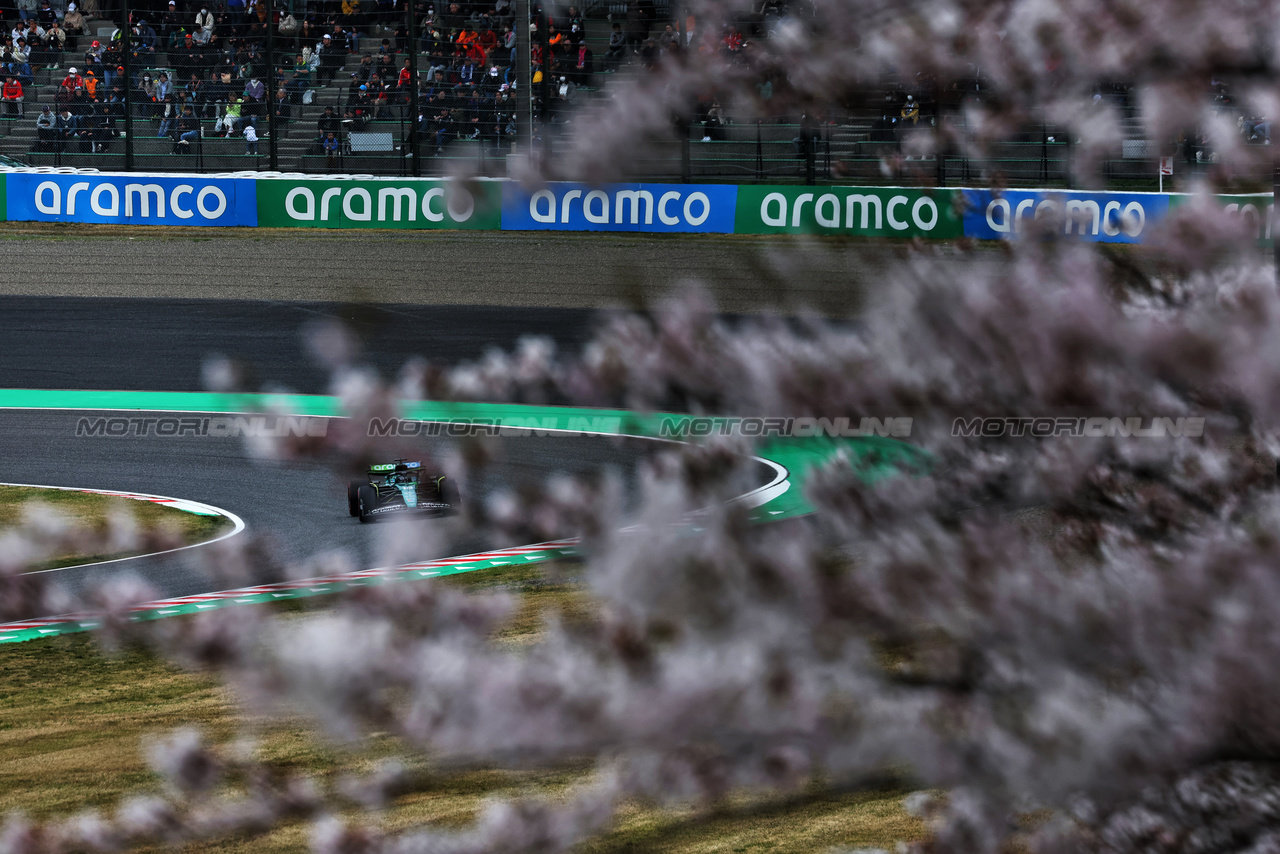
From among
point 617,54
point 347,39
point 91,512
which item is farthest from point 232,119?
point 617,54

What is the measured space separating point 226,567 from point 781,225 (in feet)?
69.1

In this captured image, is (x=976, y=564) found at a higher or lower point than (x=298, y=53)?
lower

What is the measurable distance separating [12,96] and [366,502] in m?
17.5

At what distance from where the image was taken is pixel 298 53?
25.0 m

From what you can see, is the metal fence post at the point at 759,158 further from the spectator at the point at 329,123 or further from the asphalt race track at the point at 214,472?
the asphalt race track at the point at 214,472

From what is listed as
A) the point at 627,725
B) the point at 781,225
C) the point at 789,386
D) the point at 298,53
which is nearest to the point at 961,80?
the point at 789,386

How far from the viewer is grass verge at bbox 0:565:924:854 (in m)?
5.50

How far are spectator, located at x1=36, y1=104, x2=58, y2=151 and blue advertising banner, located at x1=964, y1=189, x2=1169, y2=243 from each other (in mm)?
25673

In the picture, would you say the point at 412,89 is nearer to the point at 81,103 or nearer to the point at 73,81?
the point at 81,103

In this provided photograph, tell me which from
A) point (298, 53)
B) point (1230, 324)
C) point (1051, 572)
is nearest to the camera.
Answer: point (1230, 324)

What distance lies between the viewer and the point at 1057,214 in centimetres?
220

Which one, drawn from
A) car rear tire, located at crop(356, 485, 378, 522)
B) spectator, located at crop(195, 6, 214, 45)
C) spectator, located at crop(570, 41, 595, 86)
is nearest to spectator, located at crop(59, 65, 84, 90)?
spectator, located at crop(195, 6, 214, 45)

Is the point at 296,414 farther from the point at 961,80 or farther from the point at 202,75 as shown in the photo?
the point at 202,75

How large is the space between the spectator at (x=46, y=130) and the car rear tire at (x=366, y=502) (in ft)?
54.2
